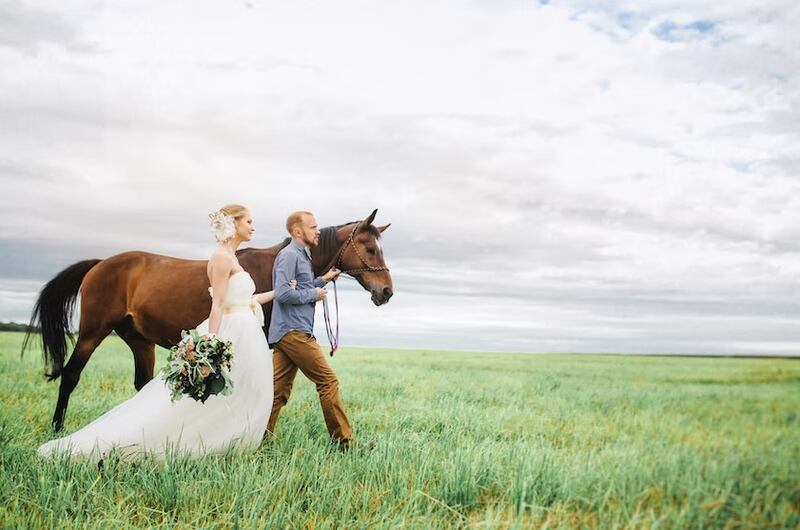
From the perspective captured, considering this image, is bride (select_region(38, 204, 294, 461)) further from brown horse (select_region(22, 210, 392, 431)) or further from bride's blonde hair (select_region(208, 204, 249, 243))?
brown horse (select_region(22, 210, 392, 431))

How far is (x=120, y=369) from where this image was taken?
14.1 meters

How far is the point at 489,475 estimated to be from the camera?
4.25 m

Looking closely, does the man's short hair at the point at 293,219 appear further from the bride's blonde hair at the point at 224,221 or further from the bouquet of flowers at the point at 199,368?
the bouquet of flowers at the point at 199,368

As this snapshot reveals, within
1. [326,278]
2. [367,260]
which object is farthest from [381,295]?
[326,278]

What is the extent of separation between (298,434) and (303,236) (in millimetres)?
2111

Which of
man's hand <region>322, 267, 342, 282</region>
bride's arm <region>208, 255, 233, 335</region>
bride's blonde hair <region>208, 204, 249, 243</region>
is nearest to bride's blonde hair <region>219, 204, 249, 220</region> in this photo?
bride's blonde hair <region>208, 204, 249, 243</region>

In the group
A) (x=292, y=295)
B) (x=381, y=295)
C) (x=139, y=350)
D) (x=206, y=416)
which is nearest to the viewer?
(x=206, y=416)

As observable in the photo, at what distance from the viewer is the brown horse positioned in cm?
705

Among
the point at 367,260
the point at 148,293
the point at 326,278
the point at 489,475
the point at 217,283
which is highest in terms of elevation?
the point at 367,260

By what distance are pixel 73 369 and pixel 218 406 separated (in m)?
3.29

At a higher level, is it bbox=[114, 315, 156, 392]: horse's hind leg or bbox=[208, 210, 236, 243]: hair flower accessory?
bbox=[208, 210, 236, 243]: hair flower accessory

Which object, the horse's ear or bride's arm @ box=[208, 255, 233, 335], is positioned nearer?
bride's arm @ box=[208, 255, 233, 335]

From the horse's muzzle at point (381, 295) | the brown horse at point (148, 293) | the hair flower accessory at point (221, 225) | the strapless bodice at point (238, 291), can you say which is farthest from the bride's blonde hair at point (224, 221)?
the horse's muzzle at point (381, 295)

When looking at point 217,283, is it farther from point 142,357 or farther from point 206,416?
point 142,357
